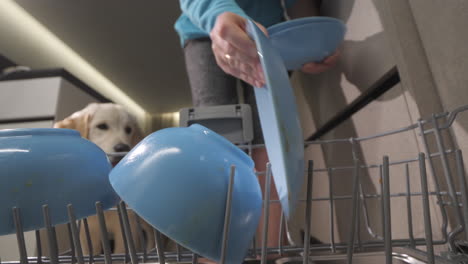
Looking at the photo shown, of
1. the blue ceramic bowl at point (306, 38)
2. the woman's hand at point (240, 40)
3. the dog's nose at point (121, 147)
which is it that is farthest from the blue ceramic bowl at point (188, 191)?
the dog's nose at point (121, 147)

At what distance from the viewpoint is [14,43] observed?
1.83 meters

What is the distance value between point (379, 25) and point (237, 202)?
0.40 metres

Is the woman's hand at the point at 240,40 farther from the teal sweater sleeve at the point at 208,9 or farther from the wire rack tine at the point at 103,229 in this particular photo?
the wire rack tine at the point at 103,229

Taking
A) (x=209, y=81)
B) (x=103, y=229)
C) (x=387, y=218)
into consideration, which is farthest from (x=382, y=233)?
(x=209, y=81)

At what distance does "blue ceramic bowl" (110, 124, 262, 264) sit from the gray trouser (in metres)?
0.46

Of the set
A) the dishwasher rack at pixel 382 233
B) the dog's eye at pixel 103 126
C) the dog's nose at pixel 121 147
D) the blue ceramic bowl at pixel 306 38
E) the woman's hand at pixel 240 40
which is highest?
the dog's eye at pixel 103 126

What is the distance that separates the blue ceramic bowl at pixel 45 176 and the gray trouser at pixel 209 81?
1.47 ft

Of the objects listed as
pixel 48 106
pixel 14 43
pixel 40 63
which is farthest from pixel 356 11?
pixel 40 63

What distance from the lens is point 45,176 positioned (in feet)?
0.58

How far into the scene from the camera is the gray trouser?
2.09 ft

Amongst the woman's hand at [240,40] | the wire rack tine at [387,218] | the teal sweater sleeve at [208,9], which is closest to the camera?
the wire rack tine at [387,218]

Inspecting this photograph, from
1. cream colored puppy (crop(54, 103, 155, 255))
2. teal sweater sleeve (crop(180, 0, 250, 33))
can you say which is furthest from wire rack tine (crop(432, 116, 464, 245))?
cream colored puppy (crop(54, 103, 155, 255))

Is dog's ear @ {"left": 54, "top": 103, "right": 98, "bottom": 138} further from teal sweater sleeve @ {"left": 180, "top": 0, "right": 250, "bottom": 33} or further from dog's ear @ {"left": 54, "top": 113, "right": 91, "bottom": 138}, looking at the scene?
teal sweater sleeve @ {"left": 180, "top": 0, "right": 250, "bottom": 33}

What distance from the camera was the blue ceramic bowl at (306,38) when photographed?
36cm
